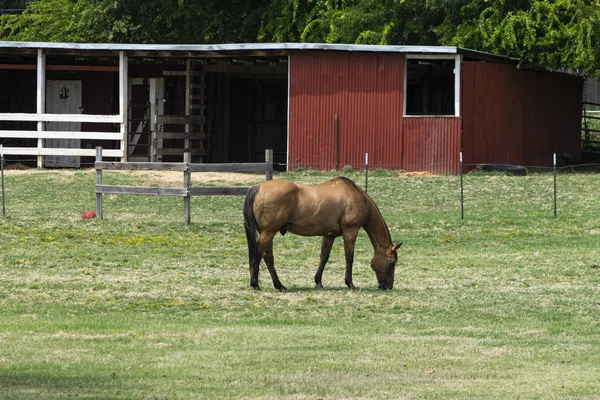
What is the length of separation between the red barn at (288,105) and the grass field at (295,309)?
5805 mm

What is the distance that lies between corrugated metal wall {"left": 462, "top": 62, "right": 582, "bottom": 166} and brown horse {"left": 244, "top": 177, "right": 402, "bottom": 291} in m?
16.2

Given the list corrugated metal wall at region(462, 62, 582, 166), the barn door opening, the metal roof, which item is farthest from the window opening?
the barn door opening

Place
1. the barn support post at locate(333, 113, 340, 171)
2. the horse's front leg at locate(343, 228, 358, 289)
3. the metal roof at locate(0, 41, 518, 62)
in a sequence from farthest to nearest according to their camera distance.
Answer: the barn support post at locate(333, 113, 340, 171), the metal roof at locate(0, 41, 518, 62), the horse's front leg at locate(343, 228, 358, 289)

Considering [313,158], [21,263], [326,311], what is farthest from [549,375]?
[313,158]

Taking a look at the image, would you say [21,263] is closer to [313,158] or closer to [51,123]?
[313,158]

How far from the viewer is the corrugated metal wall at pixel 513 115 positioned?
30.6 meters

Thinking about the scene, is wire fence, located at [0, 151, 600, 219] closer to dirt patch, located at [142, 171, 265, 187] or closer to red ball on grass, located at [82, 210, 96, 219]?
dirt patch, located at [142, 171, 265, 187]

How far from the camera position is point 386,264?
14453 millimetres

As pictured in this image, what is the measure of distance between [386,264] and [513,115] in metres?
19.0

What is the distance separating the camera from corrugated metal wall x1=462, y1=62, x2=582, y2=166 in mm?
30641

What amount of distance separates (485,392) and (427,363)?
1.26 metres

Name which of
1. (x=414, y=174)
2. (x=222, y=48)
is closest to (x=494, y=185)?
(x=414, y=174)

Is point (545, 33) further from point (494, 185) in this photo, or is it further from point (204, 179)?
point (204, 179)

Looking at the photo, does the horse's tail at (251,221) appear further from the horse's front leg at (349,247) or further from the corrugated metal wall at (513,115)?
the corrugated metal wall at (513,115)
